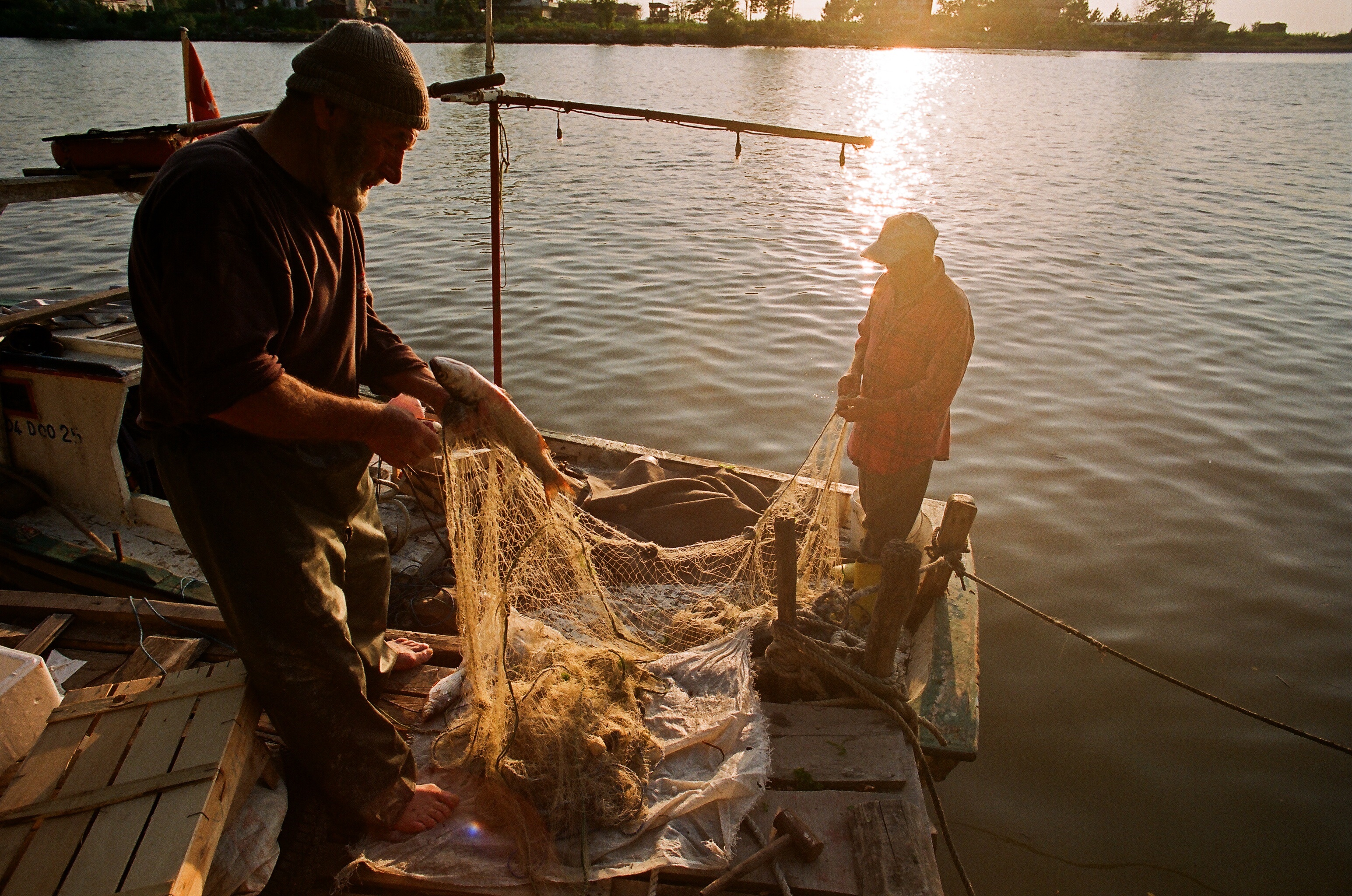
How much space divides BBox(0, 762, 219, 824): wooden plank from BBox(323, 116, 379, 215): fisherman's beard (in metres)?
1.71

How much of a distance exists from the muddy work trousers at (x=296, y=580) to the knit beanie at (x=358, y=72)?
970 millimetres

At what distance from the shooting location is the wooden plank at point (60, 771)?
2088 millimetres

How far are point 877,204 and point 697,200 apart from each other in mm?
3844

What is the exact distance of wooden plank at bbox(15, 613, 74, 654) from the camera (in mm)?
3312

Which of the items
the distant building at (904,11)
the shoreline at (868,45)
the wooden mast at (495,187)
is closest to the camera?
the wooden mast at (495,187)

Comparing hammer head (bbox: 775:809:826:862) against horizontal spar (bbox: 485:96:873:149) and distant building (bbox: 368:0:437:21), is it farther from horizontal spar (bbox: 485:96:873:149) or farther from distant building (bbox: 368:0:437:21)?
distant building (bbox: 368:0:437:21)

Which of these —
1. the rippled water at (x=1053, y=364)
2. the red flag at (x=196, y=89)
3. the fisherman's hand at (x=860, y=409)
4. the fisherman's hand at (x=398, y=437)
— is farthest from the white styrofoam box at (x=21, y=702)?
the red flag at (x=196, y=89)

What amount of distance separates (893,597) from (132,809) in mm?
2564

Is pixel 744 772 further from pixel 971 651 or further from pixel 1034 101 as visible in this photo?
pixel 1034 101

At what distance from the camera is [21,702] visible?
254 cm

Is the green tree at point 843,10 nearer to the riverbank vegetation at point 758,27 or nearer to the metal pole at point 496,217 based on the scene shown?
the riverbank vegetation at point 758,27

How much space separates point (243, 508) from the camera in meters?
2.17

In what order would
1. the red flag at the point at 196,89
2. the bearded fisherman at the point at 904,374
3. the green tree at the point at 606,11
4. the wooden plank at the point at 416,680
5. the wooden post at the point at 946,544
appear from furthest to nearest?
the green tree at the point at 606,11 < the red flag at the point at 196,89 < the bearded fisherman at the point at 904,374 < the wooden post at the point at 946,544 < the wooden plank at the point at 416,680

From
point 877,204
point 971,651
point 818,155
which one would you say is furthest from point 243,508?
point 818,155
